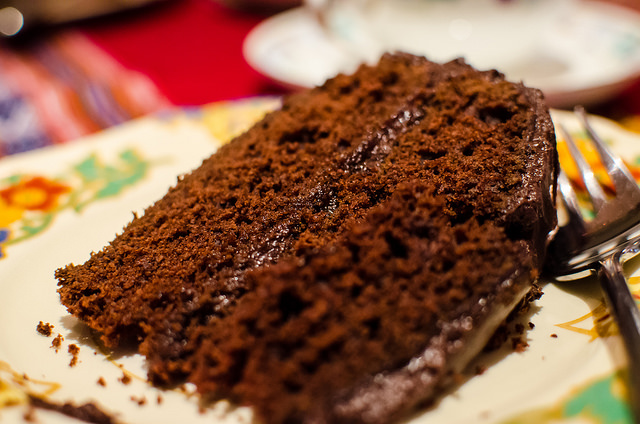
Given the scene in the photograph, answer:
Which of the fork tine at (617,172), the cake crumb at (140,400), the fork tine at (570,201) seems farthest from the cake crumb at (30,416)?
the fork tine at (617,172)

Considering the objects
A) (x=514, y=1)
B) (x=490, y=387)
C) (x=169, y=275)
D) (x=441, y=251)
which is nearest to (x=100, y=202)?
(x=169, y=275)

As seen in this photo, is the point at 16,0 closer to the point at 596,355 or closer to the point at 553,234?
the point at 553,234

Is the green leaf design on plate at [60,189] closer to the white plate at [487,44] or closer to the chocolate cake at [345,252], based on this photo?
the chocolate cake at [345,252]

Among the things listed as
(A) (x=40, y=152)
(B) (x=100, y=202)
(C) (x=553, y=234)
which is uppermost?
(A) (x=40, y=152)

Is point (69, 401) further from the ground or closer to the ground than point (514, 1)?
closer to the ground

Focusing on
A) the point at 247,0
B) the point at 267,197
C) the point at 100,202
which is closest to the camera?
the point at 267,197

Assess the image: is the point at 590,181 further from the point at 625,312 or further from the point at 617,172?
the point at 625,312

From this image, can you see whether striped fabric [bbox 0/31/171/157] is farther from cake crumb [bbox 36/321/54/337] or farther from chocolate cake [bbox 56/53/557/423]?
cake crumb [bbox 36/321/54/337]
